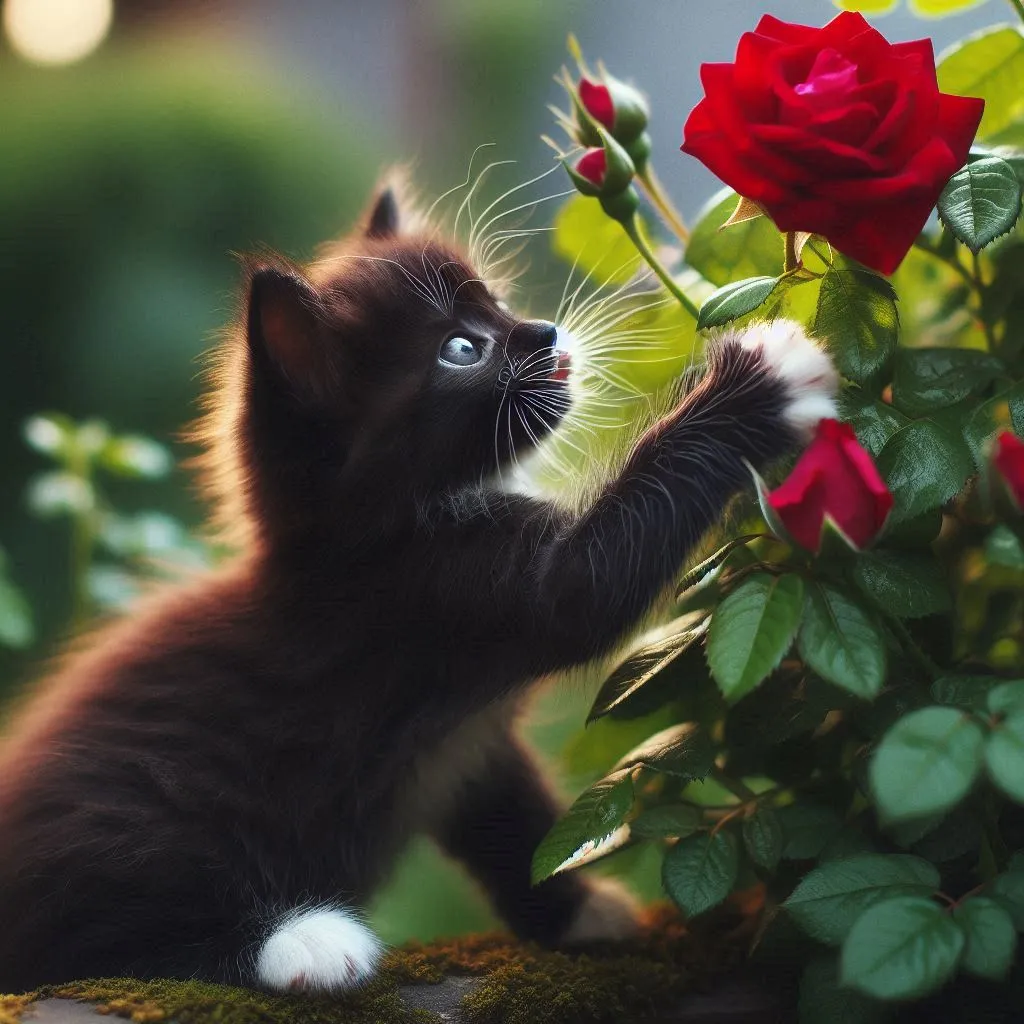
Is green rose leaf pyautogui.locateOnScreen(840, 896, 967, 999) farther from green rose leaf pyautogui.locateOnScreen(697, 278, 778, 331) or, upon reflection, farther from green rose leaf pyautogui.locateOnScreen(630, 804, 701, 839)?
green rose leaf pyautogui.locateOnScreen(697, 278, 778, 331)

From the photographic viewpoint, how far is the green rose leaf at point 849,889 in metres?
0.74

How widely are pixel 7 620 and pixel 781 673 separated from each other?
832 millimetres

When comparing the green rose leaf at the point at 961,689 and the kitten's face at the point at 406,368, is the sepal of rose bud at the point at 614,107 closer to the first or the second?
the kitten's face at the point at 406,368

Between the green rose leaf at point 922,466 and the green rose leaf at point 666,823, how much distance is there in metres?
0.27

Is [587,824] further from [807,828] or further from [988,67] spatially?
[988,67]

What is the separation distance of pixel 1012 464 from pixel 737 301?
Answer: 9.4 inches

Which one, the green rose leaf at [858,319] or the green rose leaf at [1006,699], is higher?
the green rose leaf at [858,319]

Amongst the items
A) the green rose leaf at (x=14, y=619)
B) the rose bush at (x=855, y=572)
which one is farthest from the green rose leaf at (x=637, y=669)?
the green rose leaf at (x=14, y=619)

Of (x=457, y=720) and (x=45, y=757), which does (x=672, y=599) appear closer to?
(x=457, y=720)

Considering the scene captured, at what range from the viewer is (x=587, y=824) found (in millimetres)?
862

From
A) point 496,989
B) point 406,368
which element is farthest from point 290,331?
point 496,989

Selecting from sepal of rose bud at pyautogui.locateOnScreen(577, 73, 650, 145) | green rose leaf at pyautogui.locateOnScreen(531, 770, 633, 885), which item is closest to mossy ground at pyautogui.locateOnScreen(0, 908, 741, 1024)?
green rose leaf at pyautogui.locateOnScreen(531, 770, 633, 885)

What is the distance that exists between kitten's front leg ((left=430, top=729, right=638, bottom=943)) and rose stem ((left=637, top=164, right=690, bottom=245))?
1.55ft

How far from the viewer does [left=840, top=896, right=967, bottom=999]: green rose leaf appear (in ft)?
2.12
